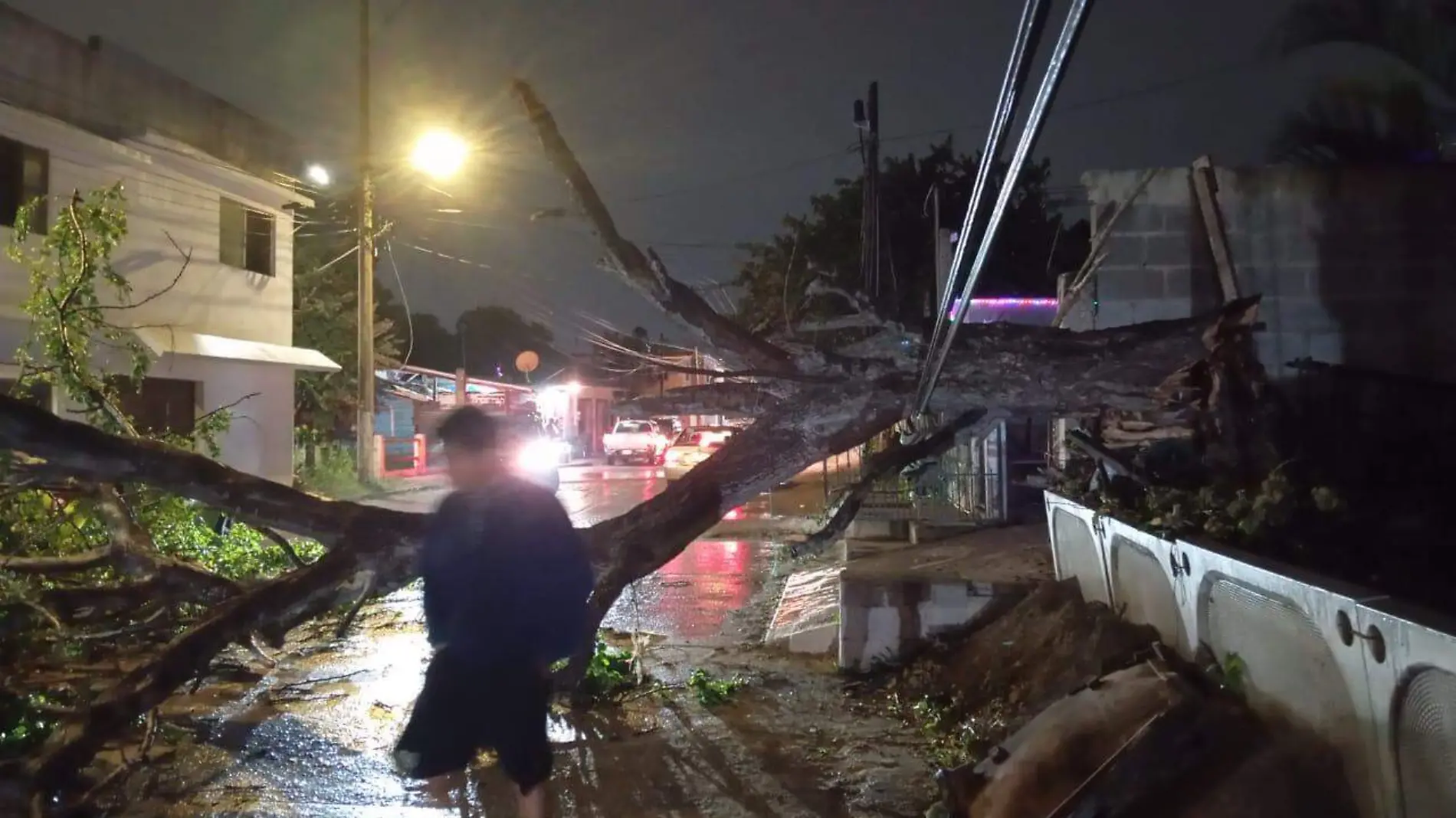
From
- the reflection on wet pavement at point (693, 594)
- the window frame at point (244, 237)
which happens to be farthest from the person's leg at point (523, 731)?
the window frame at point (244, 237)

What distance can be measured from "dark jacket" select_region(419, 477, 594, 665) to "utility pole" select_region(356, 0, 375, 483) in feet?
45.5

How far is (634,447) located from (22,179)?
901 inches

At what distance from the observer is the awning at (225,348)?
12820 millimetres

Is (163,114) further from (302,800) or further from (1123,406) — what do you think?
(1123,406)

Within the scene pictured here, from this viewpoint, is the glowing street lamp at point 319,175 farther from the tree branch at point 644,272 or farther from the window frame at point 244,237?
the tree branch at point 644,272

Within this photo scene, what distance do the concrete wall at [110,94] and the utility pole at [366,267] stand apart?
1528mm

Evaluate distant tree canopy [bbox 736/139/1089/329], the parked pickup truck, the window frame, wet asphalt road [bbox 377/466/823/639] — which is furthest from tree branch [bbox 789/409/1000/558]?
the parked pickup truck

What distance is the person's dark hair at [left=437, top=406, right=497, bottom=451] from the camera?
351 cm

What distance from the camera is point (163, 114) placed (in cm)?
1384

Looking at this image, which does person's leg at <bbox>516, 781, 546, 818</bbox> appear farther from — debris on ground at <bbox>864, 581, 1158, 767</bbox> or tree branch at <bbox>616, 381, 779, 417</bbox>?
tree branch at <bbox>616, 381, 779, 417</bbox>

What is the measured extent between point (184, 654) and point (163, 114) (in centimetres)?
1172

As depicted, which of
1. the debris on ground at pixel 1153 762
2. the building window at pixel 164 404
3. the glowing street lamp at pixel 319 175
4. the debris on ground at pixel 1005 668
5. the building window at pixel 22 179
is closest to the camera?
the debris on ground at pixel 1153 762

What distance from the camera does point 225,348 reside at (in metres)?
14.1

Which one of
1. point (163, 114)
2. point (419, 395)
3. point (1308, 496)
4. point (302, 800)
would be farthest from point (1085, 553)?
Answer: point (419, 395)
